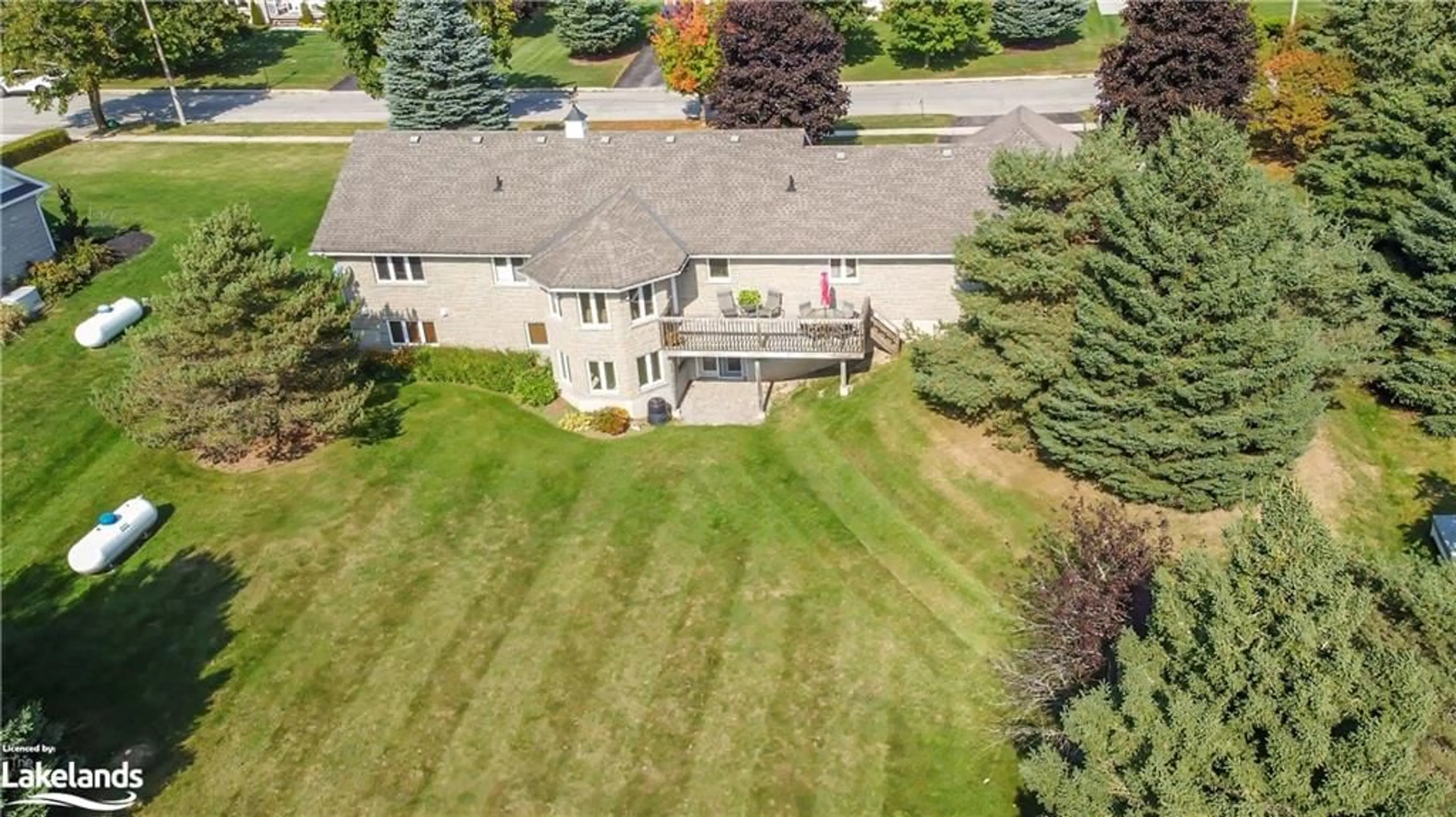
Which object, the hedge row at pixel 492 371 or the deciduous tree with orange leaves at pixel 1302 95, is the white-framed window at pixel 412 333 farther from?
the deciduous tree with orange leaves at pixel 1302 95

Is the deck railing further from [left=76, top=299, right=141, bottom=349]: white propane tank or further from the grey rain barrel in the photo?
[left=76, top=299, right=141, bottom=349]: white propane tank

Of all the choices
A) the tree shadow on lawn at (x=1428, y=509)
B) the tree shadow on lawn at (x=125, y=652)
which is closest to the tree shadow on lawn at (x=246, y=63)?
the tree shadow on lawn at (x=125, y=652)

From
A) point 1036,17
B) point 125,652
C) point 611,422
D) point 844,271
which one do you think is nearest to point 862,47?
point 1036,17

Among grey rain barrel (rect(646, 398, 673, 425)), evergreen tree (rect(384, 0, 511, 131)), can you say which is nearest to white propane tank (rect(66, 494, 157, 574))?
grey rain barrel (rect(646, 398, 673, 425))

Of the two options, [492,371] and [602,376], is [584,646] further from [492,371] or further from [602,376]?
[492,371]

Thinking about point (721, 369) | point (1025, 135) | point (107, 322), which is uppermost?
point (1025, 135)

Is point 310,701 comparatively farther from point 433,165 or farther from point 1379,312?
point 1379,312
